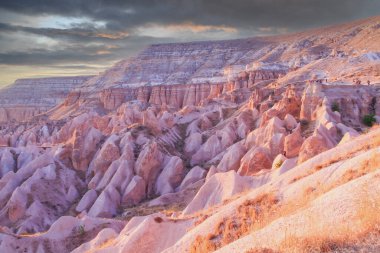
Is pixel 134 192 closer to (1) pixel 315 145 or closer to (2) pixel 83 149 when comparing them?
(2) pixel 83 149

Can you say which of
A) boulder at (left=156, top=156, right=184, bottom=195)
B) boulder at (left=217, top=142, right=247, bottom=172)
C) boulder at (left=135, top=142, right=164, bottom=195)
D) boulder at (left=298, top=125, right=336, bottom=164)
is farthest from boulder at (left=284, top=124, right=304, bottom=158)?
boulder at (left=135, top=142, right=164, bottom=195)

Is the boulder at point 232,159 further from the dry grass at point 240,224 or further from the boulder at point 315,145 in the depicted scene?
the dry grass at point 240,224

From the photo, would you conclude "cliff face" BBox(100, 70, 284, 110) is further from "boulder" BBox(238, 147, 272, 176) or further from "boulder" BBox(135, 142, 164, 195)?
"boulder" BBox(238, 147, 272, 176)

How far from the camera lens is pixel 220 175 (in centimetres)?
2564

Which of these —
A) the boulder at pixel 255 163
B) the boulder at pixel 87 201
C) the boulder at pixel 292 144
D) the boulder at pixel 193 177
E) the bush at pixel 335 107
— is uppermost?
the bush at pixel 335 107

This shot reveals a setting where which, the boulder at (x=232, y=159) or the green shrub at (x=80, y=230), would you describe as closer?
the green shrub at (x=80, y=230)

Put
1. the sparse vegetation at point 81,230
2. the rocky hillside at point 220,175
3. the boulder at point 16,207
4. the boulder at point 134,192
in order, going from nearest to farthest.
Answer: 1. the rocky hillside at point 220,175
2. the sparse vegetation at point 81,230
3. the boulder at point 16,207
4. the boulder at point 134,192

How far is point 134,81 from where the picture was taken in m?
152

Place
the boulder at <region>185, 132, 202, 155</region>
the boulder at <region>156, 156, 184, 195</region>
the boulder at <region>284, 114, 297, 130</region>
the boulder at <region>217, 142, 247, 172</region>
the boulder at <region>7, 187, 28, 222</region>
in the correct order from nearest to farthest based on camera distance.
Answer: the boulder at <region>7, 187, 28, 222</region> → the boulder at <region>217, 142, 247, 172</region> → the boulder at <region>284, 114, 297, 130</region> → the boulder at <region>156, 156, 184, 195</region> → the boulder at <region>185, 132, 202, 155</region>

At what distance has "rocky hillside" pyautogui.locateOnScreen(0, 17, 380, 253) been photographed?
30.4 ft

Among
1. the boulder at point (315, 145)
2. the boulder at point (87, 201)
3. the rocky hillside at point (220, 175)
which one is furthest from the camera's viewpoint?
the boulder at point (87, 201)

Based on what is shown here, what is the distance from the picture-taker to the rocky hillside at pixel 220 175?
30.4 feet

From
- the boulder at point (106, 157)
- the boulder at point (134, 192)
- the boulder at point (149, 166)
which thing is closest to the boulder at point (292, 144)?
the boulder at point (134, 192)

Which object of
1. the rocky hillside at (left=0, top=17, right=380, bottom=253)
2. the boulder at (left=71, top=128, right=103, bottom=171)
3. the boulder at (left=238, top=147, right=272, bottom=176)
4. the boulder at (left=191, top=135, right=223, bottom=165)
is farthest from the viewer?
the boulder at (left=71, top=128, right=103, bottom=171)
